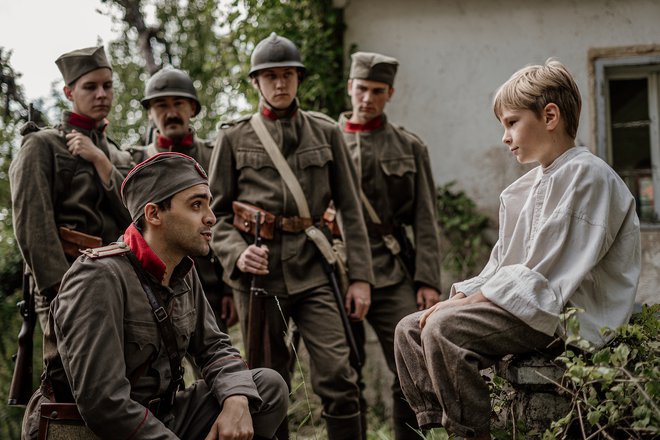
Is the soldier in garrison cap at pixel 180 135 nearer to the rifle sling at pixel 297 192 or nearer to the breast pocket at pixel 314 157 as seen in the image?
the rifle sling at pixel 297 192

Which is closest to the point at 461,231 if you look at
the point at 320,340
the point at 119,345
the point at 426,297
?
the point at 426,297

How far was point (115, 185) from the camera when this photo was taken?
16.5ft

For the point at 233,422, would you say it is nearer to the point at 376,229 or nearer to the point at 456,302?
the point at 456,302

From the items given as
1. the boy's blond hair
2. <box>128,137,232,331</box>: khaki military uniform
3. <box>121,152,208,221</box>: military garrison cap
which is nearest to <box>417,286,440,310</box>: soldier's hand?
<box>128,137,232,331</box>: khaki military uniform

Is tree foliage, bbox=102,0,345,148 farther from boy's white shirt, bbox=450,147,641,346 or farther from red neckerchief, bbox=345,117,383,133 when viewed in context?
boy's white shirt, bbox=450,147,641,346

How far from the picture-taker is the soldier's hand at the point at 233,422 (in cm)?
346

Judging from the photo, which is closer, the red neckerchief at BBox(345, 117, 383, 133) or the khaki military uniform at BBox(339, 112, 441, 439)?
the khaki military uniform at BBox(339, 112, 441, 439)

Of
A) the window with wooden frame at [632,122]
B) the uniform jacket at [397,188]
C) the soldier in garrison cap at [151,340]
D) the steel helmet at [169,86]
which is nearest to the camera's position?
the soldier in garrison cap at [151,340]

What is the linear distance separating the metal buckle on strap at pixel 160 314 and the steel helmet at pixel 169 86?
259 cm

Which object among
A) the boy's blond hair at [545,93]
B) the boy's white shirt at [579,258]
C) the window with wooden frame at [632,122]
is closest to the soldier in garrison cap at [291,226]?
the boy's white shirt at [579,258]

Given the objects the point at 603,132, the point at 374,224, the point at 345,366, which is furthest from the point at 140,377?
the point at 603,132

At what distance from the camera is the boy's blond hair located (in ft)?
11.9

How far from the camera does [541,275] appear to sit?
3393mm

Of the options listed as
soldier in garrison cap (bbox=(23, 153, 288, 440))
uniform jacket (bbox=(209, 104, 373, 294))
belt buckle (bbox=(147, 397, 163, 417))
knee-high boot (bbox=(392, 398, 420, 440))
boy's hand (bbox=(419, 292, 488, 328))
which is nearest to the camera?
soldier in garrison cap (bbox=(23, 153, 288, 440))
